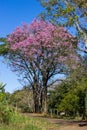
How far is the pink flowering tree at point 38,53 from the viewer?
3067cm

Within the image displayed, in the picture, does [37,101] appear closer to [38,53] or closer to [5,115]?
[38,53]

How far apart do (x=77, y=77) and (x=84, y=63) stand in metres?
7.84

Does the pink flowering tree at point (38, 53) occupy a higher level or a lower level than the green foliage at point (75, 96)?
A: higher

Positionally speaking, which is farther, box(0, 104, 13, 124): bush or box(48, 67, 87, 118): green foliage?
box(48, 67, 87, 118): green foliage

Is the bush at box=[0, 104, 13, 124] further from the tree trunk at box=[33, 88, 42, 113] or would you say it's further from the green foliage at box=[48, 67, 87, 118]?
the tree trunk at box=[33, 88, 42, 113]

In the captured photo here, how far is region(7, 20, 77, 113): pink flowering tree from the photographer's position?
30.7 metres

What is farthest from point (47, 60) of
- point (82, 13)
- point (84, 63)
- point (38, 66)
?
point (82, 13)

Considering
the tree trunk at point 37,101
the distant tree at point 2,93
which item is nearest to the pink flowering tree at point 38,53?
the tree trunk at point 37,101

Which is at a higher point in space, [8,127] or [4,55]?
[4,55]

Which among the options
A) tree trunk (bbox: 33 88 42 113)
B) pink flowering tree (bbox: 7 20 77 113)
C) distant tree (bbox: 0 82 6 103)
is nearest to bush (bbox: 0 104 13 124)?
distant tree (bbox: 0 82 6 103)

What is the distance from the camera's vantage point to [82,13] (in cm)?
1689

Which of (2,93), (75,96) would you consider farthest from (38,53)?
(2,93)

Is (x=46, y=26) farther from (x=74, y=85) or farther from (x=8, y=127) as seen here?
(x=8, y=127)

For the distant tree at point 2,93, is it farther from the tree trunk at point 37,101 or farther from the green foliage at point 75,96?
the tree trunk at point 37,101
